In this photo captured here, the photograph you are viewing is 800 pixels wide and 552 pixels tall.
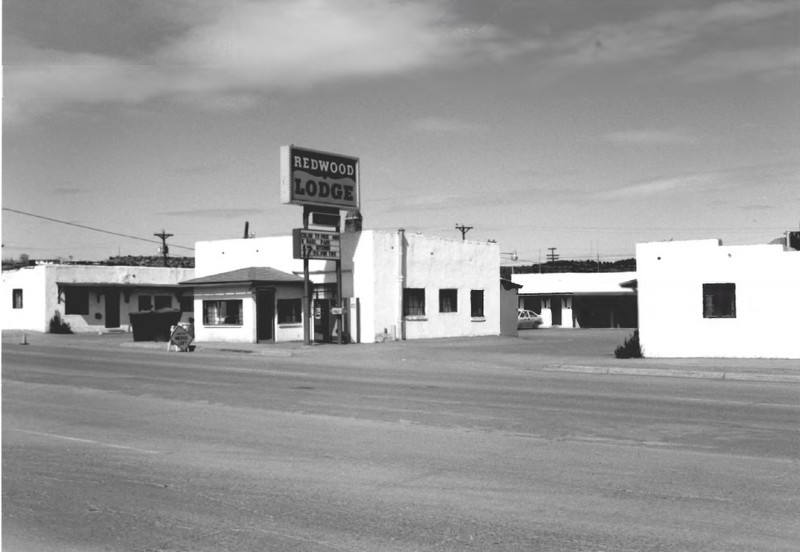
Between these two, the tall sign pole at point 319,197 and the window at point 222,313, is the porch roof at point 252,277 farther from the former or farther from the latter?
the tall sign pole at point 319,197

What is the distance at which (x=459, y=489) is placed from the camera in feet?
24.2

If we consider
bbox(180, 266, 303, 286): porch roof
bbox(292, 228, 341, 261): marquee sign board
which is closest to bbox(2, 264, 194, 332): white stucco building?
bbox(180, 266, 303, 286): porch roof

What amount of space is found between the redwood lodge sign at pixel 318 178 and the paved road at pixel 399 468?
54.7 ft

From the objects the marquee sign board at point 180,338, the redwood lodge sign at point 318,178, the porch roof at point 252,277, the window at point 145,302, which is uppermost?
the redwood lodge sign at point 318,178

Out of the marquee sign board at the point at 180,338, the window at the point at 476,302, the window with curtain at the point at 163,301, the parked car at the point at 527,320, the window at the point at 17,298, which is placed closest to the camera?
the marquee sign board at the point at 180,338

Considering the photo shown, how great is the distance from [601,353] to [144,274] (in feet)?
107

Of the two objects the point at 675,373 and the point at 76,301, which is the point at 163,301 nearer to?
the point at 76,301

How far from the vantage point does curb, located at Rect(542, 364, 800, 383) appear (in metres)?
18.7

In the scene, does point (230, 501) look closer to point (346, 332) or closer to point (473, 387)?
point (473, 387)

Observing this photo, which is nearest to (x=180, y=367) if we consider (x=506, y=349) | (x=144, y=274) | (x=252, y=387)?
(x=252, y=387)

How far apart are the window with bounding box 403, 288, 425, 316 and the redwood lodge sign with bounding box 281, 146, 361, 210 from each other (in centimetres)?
449

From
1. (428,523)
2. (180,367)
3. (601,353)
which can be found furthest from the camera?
(601,353)

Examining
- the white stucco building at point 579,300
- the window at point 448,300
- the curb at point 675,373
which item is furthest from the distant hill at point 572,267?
the curb at point 675,373

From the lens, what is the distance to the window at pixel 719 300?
24.0m
